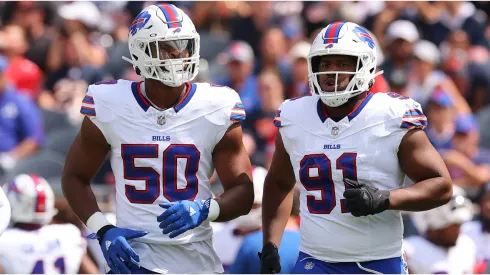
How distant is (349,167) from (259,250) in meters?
1.48

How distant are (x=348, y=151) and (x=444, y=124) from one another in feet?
14.2

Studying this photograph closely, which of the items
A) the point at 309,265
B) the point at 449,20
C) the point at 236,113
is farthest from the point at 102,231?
the point at 449,20

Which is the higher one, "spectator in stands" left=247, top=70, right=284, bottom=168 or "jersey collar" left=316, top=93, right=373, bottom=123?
"jersey collar" left=316, top=93, right=373, bottom=123

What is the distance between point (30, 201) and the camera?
23.4 feet

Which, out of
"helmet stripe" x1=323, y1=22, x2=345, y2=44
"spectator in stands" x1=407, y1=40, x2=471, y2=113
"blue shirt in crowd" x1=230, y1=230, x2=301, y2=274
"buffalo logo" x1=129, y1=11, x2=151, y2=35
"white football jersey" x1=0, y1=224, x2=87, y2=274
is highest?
"buffalo logo" x1=129, y1=11, x2=151, y2=35

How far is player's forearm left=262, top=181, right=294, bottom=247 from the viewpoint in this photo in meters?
5.37

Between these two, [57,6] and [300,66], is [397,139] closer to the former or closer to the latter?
[300,66]

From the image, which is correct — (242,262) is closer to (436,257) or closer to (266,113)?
(436,257)

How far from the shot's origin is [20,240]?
6984 millimetres

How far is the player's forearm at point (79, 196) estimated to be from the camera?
528 cm

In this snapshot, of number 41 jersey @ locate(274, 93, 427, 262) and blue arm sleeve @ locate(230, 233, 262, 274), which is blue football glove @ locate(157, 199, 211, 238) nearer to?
number 41 jersey @ locate(274, 93, 427, 262)

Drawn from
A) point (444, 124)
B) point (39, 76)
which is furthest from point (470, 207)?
point (39, 76)

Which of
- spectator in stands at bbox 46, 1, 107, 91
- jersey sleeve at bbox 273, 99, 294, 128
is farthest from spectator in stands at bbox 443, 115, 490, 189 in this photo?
spectator in stands at bbox 46, 1, 107, 91

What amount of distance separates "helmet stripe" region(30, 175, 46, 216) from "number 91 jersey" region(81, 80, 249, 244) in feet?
6.64
